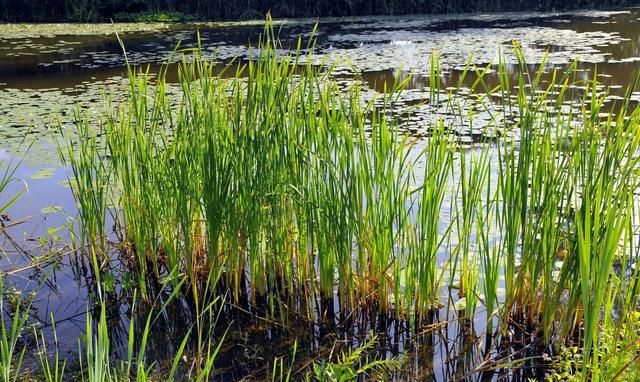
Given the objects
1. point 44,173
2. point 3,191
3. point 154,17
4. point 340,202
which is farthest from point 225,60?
point 340,202

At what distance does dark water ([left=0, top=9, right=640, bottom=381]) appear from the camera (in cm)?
218

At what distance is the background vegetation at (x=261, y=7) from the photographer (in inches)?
538

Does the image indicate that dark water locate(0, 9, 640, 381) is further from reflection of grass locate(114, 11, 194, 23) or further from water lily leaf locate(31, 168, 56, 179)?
reflection of grass locate(114, 11, 194, 23)

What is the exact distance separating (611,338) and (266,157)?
110cm

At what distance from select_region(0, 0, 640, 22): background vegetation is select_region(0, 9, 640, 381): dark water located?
95cm

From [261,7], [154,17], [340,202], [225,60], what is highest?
[261,7]

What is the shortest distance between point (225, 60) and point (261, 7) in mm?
6141

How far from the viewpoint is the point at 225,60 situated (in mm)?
8312

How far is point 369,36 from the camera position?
10242 millimetres

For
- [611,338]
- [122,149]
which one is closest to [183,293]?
[122,149]

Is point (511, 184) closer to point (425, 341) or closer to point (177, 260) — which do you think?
point (425, 341)

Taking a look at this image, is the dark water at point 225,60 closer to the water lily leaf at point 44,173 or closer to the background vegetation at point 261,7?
the water lily leaf at point 44,173

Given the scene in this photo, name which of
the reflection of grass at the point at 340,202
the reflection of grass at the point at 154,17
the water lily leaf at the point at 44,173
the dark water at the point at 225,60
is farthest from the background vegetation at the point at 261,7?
the reflection of grass at the point at 340,202

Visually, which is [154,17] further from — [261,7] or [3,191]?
[3,191]
